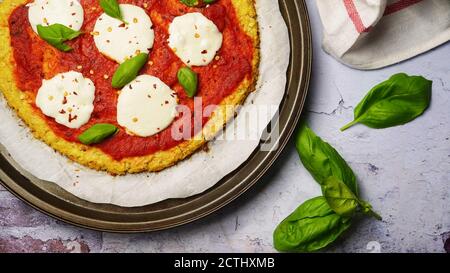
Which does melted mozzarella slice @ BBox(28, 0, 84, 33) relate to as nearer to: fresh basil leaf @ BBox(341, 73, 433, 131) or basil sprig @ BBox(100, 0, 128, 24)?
basil sprig @ BBox(100, 0, 128, 24)

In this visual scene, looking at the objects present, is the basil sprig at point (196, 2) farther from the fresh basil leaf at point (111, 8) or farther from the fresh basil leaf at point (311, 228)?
the fresh basil leaf at point (311, 228)

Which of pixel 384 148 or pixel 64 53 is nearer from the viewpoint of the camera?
pixel 64 53

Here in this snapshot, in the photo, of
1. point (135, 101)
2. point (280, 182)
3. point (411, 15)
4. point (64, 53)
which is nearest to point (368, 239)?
point (280, 182)

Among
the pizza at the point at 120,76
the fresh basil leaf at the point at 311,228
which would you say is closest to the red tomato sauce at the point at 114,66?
the pizza at the point at 120,76

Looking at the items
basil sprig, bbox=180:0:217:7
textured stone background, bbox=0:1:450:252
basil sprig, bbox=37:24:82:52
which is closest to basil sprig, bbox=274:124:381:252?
textured stone background, bbox=0:1:450:252

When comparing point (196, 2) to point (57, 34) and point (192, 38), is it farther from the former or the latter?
point (57, 34)

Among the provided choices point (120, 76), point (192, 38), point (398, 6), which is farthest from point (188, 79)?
point (398, 6)

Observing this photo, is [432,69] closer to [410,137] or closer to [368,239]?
[410,137]
